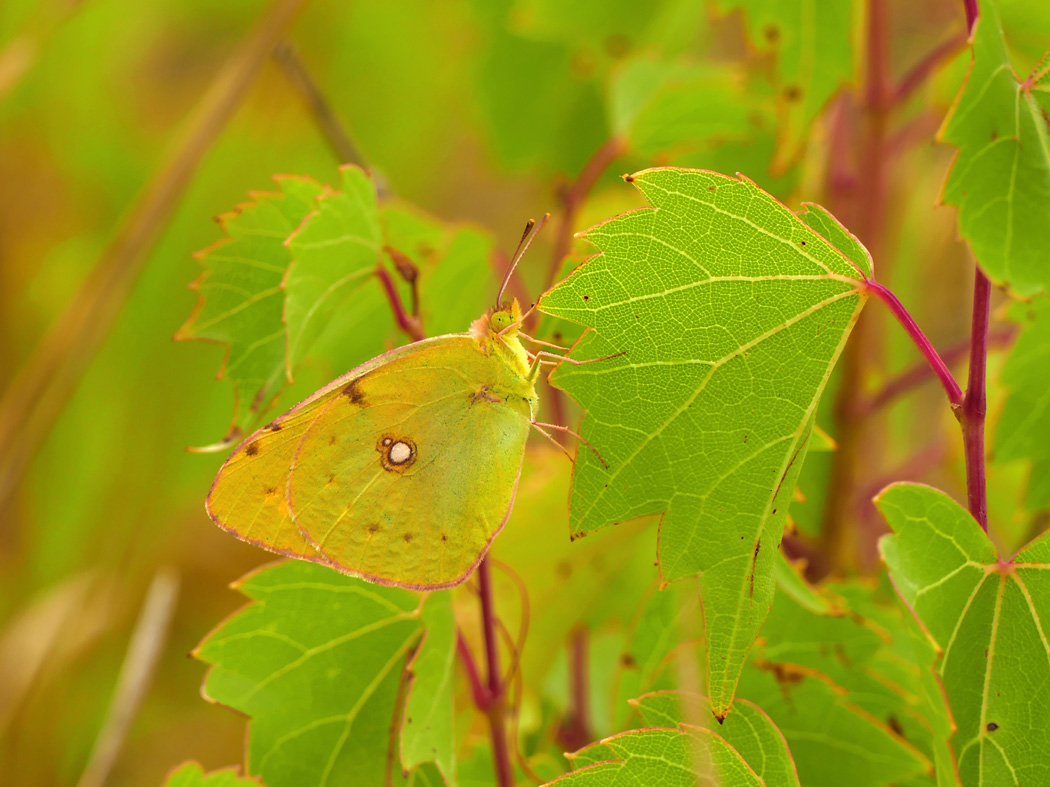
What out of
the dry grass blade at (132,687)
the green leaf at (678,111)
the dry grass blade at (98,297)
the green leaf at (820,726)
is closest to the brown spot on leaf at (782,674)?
the green leaf at (820,726)

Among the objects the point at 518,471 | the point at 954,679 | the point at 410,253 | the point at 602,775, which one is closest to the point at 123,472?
the point at 410,253

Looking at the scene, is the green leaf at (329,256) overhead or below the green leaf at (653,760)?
overhead

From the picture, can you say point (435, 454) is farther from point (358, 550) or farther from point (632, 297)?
point (632, 297)

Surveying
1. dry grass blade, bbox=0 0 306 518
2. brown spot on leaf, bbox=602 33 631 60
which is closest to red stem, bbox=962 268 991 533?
brown spot on leaf, bbox=602 33 631 60

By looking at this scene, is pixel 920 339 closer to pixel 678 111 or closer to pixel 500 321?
pixel 500 321

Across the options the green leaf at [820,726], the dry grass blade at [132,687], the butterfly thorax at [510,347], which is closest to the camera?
the green leaf at [820,726]

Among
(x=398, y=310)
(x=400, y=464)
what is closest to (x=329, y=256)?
(x=398, y=310)

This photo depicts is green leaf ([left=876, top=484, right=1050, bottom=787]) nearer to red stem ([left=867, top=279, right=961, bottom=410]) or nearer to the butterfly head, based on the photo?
red stem ([left=867, top=279, right=961, bottom=410])

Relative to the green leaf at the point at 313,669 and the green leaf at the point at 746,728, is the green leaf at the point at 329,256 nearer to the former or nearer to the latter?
the green leaf at the point at 313,669
